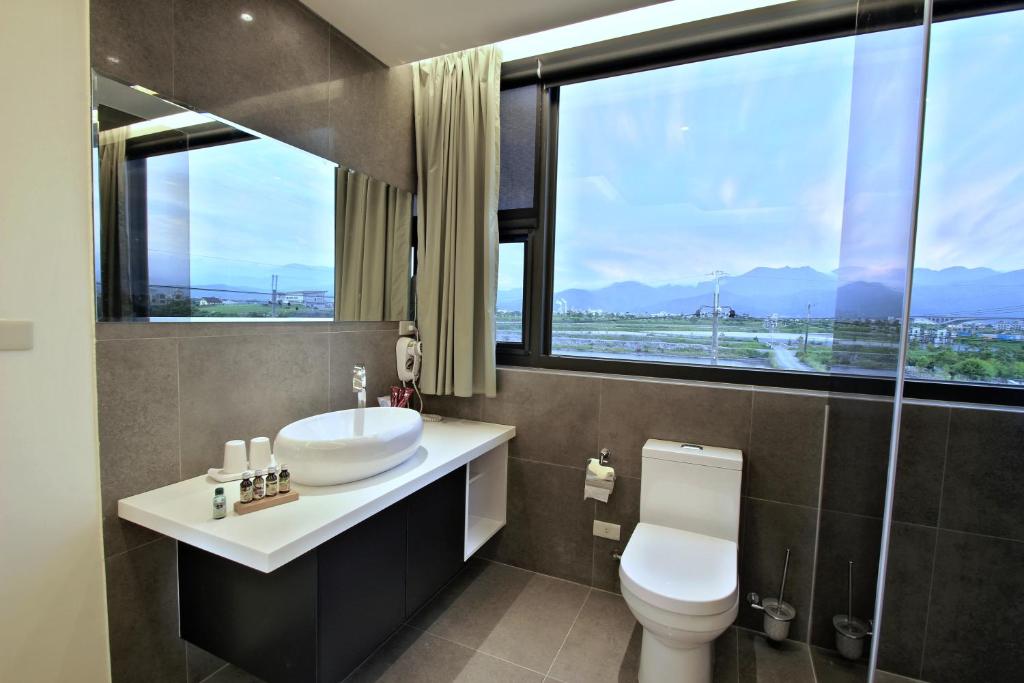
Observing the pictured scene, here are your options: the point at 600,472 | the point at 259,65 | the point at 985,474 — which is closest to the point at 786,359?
the point at 985,474

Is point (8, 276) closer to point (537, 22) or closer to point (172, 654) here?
point (172, 654)

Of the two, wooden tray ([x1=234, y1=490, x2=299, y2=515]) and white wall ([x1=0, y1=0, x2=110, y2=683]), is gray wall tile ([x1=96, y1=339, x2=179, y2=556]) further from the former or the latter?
wooden tray ([x1=234, y1=490, x2=299, y2=515])

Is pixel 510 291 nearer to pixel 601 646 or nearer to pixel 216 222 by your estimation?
pixel 216 222

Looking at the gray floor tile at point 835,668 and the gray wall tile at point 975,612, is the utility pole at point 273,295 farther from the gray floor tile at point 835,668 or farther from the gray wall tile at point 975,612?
the gray wall tile at point 975,612

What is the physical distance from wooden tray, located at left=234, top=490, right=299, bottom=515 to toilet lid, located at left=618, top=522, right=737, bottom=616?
3.66 ft

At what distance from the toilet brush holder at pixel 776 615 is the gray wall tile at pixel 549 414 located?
0.90 metres

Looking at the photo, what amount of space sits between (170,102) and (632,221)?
73.9 inches

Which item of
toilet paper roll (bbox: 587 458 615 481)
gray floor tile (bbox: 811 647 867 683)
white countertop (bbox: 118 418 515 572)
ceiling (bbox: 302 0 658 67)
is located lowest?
gray floor tile (bbox: 811 647 867 683)

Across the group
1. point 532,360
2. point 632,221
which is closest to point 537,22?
point 632,221

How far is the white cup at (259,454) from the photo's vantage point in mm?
1407

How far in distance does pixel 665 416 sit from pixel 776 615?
0.90m

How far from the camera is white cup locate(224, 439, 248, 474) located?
1390 millimetres

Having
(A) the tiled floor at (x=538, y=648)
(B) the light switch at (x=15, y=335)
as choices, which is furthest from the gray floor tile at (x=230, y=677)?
(B) the light switch at (x=15, y=335)

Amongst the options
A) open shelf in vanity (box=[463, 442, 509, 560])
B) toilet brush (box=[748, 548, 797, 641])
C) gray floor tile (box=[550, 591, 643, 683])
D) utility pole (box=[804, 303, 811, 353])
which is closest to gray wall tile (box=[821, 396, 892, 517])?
utility pole (box=[804, 303, 811, 353])
